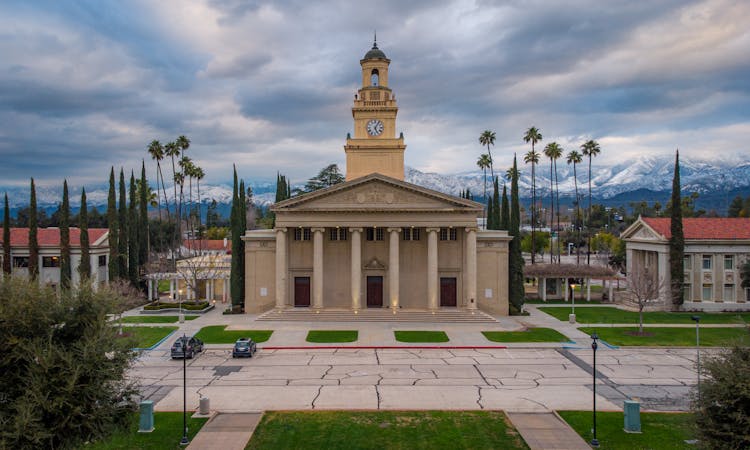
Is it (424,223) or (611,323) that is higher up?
(424,223)

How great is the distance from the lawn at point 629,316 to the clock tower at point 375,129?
2178cm

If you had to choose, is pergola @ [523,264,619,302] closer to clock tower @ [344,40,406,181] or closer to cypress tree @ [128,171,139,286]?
clock tower @ [344,40,406,181]

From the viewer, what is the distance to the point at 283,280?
1887 inches

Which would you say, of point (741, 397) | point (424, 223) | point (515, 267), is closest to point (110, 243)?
point (424, 223)

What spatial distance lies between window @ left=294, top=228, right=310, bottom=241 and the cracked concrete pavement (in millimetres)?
15863

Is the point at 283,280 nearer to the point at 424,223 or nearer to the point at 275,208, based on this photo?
the point at 275,208

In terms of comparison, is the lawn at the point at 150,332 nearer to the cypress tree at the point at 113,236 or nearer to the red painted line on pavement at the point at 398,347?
the red painted line on pavement at the point at 398,347

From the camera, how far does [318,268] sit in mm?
47500

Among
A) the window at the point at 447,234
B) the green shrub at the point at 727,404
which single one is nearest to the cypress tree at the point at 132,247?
the window at the point at 447,234

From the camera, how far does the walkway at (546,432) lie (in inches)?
779

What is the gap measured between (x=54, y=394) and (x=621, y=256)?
79.9 meters

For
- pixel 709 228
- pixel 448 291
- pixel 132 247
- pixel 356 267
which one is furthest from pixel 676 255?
pixel 132 247

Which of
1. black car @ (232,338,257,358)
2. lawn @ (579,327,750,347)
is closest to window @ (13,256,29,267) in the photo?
black car @ (232,338,257,358)

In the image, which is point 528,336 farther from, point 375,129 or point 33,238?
point 33,238
